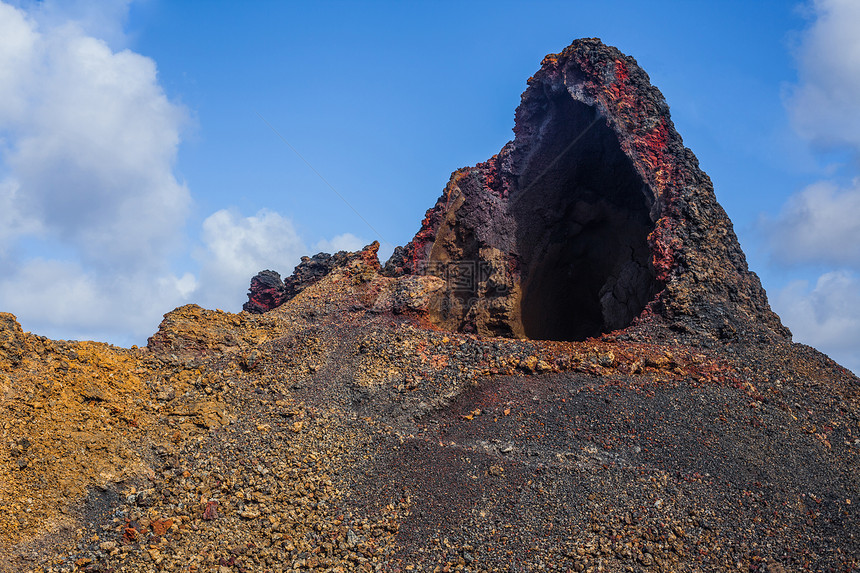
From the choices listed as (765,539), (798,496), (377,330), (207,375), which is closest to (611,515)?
(765,539)

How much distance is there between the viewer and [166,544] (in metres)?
11.4

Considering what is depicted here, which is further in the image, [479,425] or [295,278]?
[295,278]

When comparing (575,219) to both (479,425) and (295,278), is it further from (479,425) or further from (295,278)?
(295,278)

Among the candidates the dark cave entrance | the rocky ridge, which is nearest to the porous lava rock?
the rocky ridge

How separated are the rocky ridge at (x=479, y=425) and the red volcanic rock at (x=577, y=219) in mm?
110

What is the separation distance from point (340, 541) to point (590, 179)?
1678cm

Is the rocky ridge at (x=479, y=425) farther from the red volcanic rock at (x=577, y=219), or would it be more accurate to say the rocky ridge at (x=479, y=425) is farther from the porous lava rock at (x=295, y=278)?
the porous lava rock at (x=295, y=278)

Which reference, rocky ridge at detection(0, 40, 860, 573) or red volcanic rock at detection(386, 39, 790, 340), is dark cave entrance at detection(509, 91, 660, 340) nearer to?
red volcanic rock at detection(386, 39, 790, 340)

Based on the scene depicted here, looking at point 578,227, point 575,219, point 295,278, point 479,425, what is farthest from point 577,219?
point 295,278

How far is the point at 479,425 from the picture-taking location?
14797 mm

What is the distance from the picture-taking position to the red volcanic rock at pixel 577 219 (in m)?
20.7

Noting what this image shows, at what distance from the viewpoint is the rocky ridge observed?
11.4 m

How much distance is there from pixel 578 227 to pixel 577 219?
33 centimetres

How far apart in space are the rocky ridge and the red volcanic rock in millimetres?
110
